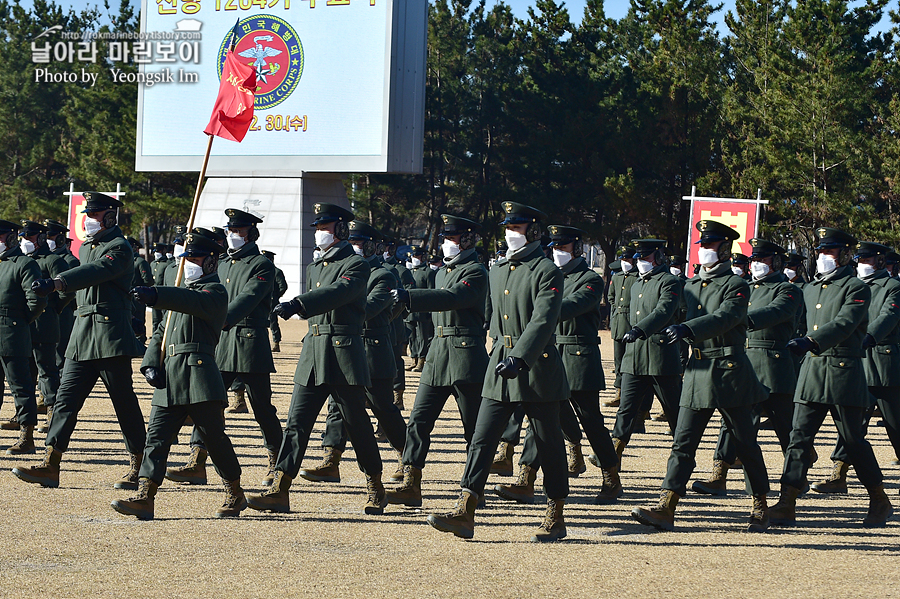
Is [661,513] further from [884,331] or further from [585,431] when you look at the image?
[884,331]

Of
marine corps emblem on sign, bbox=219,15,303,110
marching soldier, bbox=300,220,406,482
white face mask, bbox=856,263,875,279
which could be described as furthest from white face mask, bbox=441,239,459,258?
marine corps emblem on sign, bbox=219,15,303,110

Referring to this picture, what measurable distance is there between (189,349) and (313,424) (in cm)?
92

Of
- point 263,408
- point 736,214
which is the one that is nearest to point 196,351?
point 263,408

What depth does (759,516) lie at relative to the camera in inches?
265

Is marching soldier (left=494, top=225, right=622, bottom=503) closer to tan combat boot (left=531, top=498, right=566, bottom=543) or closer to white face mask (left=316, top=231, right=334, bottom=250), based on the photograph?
tan combat boot (left=531, top=498, right=566, bottom=543)

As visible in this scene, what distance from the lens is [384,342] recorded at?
28.4 feet

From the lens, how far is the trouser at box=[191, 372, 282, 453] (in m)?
7.73

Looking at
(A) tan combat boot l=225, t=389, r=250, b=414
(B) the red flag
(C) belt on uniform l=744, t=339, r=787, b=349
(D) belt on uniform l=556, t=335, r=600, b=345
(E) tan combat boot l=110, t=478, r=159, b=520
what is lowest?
(A) tan combat boot l=225, t=389, r=250, b=414

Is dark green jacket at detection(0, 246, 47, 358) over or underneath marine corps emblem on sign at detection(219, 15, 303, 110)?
underneath

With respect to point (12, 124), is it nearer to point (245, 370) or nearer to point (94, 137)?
point (94, 137)

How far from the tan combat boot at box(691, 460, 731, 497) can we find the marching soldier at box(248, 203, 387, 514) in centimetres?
247

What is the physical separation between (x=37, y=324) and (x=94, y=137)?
3032 centimetres

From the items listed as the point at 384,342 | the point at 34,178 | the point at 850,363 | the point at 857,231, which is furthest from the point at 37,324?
the point at 34,178

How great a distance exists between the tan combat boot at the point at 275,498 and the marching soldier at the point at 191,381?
0.20 m
